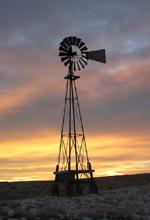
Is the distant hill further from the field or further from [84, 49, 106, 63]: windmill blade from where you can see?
[84, 49, 106, 63]: windmill blade

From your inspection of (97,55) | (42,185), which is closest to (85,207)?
(97,55)

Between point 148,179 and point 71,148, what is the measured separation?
1786 centimetres

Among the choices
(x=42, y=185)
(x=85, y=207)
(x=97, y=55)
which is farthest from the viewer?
(x=42, y=185)

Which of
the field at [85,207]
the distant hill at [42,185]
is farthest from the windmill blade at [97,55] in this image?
the distant hill at [42,185]

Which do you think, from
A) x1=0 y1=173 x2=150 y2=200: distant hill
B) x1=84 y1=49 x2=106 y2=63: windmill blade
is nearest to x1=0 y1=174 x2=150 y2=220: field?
x1=0 y1=173 x2=150 y2=200: distant hill

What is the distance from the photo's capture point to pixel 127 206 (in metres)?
31.4

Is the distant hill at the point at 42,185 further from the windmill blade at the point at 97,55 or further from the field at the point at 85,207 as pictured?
the windmill blade at the point at 97,55

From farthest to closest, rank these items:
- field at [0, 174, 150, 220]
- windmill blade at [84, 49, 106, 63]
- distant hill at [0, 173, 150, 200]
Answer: distant hill at [0, 173, 150, 200] < windmill blade at [84, 49, 106, 63] < field at [0, 174, 150, 220]

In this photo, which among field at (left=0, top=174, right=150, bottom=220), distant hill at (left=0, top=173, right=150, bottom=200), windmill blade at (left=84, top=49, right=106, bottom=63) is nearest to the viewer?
field at (left=0, top=174, right=150, bottom=220)

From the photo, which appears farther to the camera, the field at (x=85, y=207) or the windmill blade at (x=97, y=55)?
the windmill blade at (x=97, y=55)

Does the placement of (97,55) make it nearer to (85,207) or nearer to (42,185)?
(42,185)

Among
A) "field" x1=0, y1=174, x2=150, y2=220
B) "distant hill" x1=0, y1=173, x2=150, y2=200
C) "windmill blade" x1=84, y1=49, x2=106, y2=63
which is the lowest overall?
"field" x1=0, y1=174, x2=150, y2=220

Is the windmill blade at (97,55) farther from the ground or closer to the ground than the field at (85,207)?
farther from the ground

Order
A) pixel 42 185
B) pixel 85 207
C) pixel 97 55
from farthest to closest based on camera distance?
1. pixel 42 185
2. pixel 97 55
3. pixel 85 207
